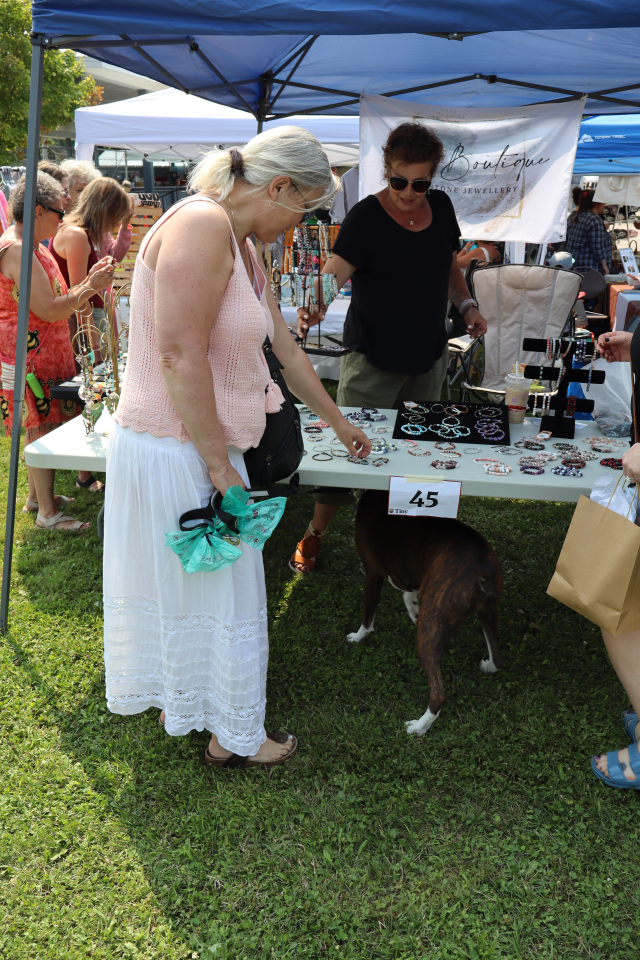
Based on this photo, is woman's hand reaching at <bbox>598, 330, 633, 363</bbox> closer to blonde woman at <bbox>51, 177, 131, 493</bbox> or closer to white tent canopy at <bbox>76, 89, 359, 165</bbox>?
blonde woman at <bbox>51, 177, 131, 493</bbox>

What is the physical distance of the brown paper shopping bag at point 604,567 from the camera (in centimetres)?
169

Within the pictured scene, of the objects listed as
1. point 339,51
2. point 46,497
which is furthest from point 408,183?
point 46,497

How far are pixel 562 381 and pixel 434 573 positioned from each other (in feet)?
2.85

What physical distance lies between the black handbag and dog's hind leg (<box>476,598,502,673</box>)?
2.71 feet

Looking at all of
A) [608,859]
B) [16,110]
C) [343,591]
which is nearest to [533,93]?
[343,591]

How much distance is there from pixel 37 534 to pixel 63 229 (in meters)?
1.69

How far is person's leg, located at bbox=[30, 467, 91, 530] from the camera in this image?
11.7 feet

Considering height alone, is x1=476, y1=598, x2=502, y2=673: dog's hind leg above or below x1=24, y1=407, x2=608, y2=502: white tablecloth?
below

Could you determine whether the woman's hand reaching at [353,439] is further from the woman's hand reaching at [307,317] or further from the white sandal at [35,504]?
the white sandal at [35,504]

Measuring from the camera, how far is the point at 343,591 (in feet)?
10.2

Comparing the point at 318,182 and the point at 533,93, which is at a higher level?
the point at 533,93

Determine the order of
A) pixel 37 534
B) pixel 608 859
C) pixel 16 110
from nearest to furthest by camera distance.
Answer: pixel 608 859
pixel 37 534
pixel 16 110

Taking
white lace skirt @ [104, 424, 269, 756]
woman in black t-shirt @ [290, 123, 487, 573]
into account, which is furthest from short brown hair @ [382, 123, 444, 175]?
white lace skirt @ [104, 424, 269, 756]

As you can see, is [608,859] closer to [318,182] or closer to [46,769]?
[46,769]
